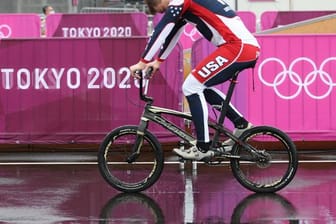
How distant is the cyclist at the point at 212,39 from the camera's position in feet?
21.1

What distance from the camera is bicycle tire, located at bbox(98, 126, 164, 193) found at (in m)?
6.83

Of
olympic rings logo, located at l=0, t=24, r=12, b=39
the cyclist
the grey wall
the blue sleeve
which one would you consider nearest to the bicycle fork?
the cyclist

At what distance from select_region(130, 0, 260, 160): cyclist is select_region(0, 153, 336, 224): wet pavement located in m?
0.55

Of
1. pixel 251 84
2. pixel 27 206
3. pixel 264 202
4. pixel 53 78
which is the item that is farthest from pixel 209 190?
pixel 53 78

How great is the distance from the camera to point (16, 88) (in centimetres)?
922

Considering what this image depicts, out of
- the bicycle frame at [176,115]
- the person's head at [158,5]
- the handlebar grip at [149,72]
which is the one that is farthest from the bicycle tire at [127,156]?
the person's head at [158,5]

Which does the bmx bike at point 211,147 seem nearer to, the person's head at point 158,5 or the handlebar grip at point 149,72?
the handlebar grip at point 149,72

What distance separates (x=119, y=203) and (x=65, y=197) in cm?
61

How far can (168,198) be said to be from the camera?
6.70 m

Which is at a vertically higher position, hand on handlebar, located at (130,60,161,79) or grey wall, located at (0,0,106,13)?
grey wall, located at (0,0,106,13)

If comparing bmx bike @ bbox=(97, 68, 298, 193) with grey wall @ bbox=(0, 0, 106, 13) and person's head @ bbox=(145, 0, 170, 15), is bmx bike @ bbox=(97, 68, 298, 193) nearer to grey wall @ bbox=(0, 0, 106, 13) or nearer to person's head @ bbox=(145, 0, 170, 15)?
person's head @ bbox=(145, 0, 170, 15)

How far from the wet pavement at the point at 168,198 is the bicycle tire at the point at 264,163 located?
0.11 meters

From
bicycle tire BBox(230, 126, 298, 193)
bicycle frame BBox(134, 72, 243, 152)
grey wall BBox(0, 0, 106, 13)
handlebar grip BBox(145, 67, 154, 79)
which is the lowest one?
bicycle tire BBox(230, 126, 298, 193)

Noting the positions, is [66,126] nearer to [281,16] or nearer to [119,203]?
[119,203]
